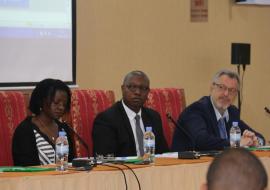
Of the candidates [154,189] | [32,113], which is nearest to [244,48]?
[32,113]

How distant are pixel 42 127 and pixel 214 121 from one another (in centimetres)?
129

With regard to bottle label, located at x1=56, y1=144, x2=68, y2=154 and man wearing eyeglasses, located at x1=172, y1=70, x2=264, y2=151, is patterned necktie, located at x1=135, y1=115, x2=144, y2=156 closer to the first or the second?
man wearing eyeglasses, located at x1=172, y1=70, x2=264, y2=151

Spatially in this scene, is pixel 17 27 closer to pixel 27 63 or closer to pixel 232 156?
pixel 27 63

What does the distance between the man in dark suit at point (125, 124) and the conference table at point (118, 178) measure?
2.26 feet

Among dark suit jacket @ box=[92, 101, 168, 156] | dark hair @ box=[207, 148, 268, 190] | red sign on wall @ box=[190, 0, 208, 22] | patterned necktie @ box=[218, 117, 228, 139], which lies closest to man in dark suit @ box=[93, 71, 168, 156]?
dark suit jacket @ box=[92, 101, 168, 156]

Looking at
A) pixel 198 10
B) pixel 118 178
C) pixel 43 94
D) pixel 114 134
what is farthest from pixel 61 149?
pixel 198 10

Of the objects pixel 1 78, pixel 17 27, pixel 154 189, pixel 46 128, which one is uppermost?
pixel 17 27

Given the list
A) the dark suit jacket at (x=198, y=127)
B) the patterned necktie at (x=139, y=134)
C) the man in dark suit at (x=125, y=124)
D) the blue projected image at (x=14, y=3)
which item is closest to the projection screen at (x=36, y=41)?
the blue projected image at (x=14, y=3)

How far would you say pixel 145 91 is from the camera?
171 inches

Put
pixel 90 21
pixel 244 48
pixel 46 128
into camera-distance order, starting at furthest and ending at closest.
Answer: pixel 244 48 < pixel 90 21 < pixel 46 128

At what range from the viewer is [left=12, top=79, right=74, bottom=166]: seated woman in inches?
149

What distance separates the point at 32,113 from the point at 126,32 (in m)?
2.09

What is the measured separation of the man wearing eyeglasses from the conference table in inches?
22.5

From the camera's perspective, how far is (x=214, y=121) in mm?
4484
